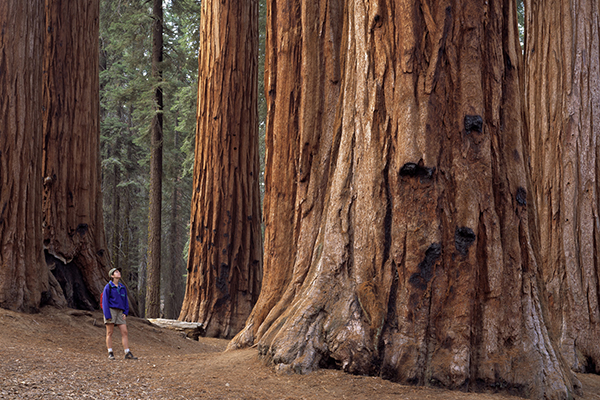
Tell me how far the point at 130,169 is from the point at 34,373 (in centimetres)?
1903

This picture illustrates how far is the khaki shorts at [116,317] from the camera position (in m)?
5.89

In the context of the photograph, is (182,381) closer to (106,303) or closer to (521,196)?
(521,196)

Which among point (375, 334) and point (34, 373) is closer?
point (375, 334)

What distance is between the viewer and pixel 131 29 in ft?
53.4

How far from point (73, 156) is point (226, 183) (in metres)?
2.64

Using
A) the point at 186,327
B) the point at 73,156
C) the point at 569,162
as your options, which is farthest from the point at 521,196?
the point at 73,156

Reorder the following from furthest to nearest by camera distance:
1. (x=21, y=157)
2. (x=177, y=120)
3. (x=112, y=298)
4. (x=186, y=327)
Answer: (x=177, y=120)
(x=186, y=327)
(x=21, y=157)
(x=112, y=298)

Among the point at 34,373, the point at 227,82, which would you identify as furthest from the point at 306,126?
the point at 227,82

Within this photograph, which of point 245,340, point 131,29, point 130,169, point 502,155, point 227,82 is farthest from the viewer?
point 130,169

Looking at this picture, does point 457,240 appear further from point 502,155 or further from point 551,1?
point 551,1

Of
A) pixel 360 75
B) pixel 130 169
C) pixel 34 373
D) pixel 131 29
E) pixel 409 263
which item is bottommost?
pixel 34 373

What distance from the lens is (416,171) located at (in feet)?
11.7

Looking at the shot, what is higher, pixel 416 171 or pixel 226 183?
pixel 226 183

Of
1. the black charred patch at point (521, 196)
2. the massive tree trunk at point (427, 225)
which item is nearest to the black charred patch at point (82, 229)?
the massive tree trunk at point (427, 225)
